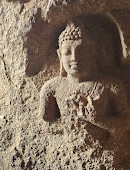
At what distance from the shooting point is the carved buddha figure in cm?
100

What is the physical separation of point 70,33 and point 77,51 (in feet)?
0.23

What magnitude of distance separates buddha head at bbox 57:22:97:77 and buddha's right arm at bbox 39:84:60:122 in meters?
0.14

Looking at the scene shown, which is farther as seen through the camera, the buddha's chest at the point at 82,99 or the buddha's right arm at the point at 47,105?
the buddha's right arm at the point at 47,105

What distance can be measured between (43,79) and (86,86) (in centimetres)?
23

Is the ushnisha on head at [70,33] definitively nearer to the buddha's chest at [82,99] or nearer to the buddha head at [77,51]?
the buddha head at [77,51]

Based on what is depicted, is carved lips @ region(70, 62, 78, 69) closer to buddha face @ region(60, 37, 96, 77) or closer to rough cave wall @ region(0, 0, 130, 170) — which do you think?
buddha face @ region(60, 37, 96, 77)

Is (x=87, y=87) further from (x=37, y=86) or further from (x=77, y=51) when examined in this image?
(x=37, y=86)

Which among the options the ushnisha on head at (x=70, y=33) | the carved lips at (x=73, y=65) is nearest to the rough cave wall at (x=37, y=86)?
the ushnisha on head at (x=70, y=33)

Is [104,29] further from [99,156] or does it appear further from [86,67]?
[99,156]

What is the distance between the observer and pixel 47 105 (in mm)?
1139

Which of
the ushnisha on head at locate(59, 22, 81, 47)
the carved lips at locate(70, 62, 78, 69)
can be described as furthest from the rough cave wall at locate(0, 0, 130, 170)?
the carved lips at locate(70, 62, 78, 69)

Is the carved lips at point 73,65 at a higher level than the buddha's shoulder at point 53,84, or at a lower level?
higher

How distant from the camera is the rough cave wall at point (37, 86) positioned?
101 centimetres

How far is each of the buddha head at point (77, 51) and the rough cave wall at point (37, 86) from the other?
7 centimetres
